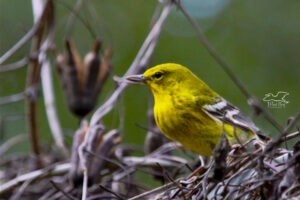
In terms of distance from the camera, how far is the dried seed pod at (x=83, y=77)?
3.33 metres

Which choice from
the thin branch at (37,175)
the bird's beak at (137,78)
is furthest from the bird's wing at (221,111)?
the thin branch at (37,175)

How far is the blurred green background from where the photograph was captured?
18.0ft

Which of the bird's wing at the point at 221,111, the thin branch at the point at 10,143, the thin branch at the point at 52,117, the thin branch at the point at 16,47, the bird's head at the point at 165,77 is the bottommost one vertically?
the thin branch at the point at 10,143

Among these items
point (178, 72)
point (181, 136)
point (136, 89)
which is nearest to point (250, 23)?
point (136, 89)

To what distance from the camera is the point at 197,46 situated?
612cm

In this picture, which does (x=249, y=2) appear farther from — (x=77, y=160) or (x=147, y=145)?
(x=77, y=160)

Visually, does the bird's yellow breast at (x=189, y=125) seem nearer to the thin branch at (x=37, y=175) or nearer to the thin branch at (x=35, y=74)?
the thin branch at (x=37, y=175)

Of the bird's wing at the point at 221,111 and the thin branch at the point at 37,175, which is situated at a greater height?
the bird's wing at the point at 221,111

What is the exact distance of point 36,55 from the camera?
319 centimetres

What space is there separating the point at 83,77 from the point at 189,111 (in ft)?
3.09

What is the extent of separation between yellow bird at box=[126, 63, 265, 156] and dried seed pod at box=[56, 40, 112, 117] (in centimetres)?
38

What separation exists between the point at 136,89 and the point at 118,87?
2.95 metres

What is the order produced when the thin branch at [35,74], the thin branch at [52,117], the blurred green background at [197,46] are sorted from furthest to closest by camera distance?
the blurred green background at [197,46] < the thin branch at [52,117] < the thin branch at [35,74]

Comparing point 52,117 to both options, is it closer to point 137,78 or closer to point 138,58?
point 137,78
